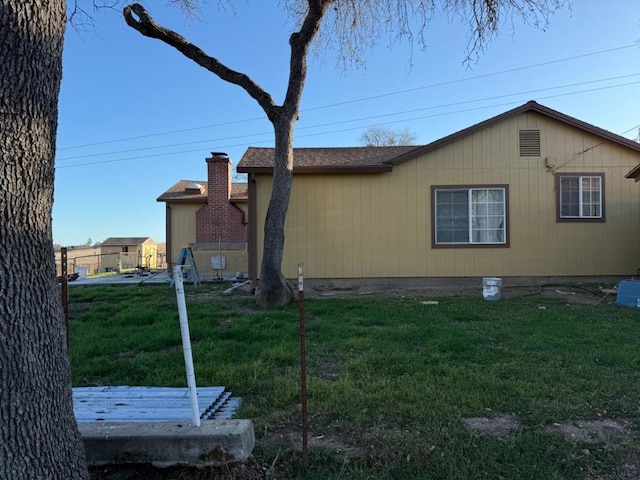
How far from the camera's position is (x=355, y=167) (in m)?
10.5

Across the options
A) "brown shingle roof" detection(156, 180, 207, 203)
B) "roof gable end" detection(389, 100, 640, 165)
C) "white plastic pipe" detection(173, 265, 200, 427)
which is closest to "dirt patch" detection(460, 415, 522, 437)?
"white plastic pipe" detection(173, 265, 200, 427)

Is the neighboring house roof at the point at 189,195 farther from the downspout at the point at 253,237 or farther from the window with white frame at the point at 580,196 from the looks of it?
the window with white frame at the point at 580,196

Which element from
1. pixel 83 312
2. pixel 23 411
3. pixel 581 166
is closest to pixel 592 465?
pixel 23 411

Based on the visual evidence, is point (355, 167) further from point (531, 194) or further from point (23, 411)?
point (23, 411)

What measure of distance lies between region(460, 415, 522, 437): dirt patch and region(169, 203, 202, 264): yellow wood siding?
16.3 metres

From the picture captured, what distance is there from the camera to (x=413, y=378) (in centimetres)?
402

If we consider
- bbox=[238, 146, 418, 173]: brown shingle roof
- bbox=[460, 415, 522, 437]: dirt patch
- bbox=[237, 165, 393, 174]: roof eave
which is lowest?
bbox=[460, 415, 522, 437]: dirt patch

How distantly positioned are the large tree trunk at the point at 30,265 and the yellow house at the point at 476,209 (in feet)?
28.2

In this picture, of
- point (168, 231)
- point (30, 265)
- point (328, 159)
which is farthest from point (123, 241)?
point (30, 265)

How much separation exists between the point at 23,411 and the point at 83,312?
731 cm

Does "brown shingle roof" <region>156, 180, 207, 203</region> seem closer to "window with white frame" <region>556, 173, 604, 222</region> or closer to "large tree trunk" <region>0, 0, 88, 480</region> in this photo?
"window with white frame" <region>556, 173, 604, 222</region>

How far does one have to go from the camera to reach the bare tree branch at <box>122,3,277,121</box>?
8.62m

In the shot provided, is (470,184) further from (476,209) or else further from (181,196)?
(181,196)

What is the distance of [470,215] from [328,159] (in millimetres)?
3781
